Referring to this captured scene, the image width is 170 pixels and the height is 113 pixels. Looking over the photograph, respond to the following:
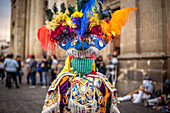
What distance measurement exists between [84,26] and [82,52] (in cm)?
40

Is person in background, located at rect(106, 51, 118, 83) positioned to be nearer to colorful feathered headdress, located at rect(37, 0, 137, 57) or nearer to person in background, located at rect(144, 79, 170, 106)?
person in background, located at rect(144, 79, 170, 106)

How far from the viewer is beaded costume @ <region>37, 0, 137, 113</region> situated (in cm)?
216

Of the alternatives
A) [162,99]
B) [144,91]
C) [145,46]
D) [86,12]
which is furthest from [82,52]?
[145,46]

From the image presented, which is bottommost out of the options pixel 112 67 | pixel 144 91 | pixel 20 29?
pixel 144 91

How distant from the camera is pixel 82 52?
2311 mm

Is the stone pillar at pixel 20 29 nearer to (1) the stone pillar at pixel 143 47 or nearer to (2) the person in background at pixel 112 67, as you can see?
(2) the person in background at pixel 112 67

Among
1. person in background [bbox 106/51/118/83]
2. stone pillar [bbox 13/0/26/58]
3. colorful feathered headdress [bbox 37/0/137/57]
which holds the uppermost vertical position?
stone pillar [bbox 13/0/26/58]

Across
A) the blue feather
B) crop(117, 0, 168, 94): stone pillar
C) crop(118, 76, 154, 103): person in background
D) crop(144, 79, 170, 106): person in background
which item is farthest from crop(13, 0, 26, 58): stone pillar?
the blue feather

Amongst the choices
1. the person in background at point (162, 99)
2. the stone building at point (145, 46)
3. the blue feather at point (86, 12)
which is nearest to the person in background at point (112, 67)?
the stone building at point (145, 46)

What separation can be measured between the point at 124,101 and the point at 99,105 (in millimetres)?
4330

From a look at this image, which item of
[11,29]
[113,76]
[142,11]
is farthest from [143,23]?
[11,29]

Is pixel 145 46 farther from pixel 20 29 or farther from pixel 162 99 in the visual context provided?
pixel 20 29

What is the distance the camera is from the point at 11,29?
31.4 meters

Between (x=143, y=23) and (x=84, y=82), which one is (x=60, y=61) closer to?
(x=143, y=23)
